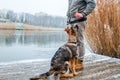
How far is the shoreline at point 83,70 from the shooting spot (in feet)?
18.3

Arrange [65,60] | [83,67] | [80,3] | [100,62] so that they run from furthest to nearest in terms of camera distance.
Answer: [100,62]
[83,67]
[80,3]
[65,60]

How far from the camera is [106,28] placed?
8328 mm

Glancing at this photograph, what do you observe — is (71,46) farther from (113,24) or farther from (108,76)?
(113,24)

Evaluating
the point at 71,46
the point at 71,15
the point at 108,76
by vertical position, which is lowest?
the point at 108,76

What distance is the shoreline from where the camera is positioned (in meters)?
5.58

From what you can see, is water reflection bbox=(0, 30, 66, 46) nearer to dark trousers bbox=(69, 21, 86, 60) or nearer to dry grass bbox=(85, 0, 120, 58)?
dry grass bbox=(85, 0, 120, 58)

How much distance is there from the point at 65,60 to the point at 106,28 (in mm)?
3094

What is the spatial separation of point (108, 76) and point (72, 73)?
595 mm

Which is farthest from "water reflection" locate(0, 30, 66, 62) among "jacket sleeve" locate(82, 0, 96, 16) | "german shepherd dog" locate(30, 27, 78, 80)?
"jacket sleeve" locate(82, 0, 96, 16)

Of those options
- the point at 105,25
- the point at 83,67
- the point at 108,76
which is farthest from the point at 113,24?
the point at 108,76

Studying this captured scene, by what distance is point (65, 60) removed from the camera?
18.0ft

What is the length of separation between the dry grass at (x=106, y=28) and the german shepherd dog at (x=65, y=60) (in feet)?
8.99

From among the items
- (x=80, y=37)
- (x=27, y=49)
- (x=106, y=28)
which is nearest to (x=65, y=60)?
(x=80, y=37)

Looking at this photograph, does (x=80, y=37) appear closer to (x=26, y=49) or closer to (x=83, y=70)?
(x=83, y=70)
